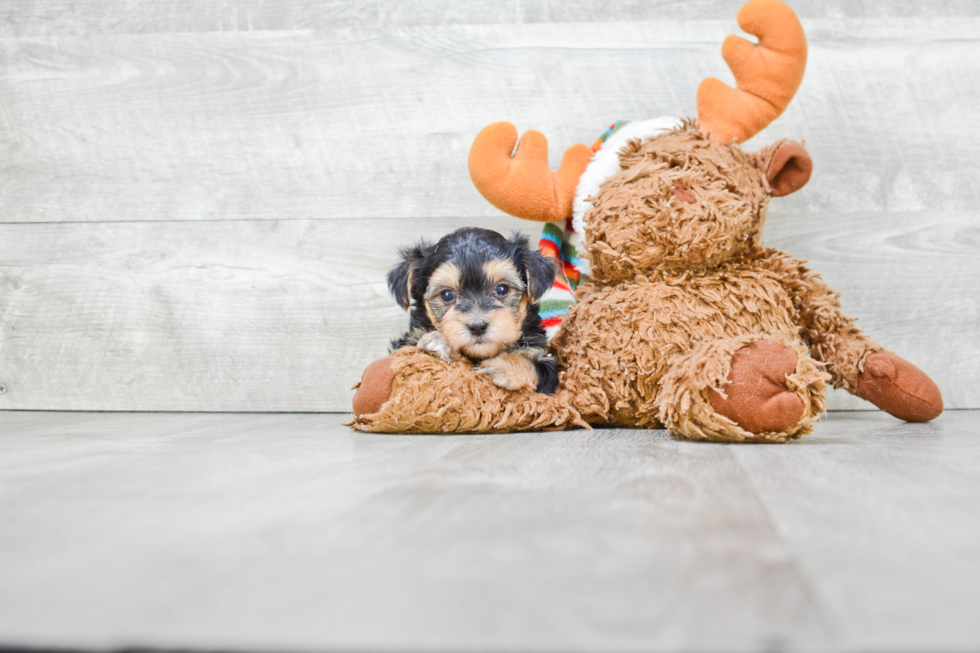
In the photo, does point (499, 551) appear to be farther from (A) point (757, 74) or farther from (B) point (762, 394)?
(A) point (757, 74)

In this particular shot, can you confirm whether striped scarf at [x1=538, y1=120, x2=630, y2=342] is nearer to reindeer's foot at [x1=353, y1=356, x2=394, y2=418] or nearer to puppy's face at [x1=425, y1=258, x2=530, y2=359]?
puppy's face at [x1=425, y1=258, x2=530, y2=359]

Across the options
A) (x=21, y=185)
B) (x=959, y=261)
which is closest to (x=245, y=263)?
(x=21, y=185)

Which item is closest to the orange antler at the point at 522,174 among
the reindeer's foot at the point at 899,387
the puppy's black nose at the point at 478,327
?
the puppy's black nose at the point at 478,327

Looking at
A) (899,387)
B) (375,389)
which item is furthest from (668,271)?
(375,389)

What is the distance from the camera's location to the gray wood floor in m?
0.55

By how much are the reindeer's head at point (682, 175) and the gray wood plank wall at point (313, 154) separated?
1.67ft

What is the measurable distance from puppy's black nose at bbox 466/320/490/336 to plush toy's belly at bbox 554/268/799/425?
268 mm

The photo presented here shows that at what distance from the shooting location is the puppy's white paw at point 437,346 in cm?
174

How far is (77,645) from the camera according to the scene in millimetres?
541

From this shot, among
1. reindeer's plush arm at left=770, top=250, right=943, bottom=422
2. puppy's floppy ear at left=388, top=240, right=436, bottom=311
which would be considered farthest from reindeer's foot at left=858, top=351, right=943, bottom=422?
puppy's floppy ear at left=388, top=240, right=436, bottom=311

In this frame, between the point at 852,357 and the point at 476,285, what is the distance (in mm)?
1016

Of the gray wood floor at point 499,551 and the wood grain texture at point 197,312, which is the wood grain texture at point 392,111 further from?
the gray wood floor at point 499,551

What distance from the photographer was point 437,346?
1.75 m

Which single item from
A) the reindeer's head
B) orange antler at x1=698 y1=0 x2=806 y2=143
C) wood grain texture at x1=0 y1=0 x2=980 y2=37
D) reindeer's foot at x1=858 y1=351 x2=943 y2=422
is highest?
wood grain texture at x1=0 y1=0 x2=980 y2=37
